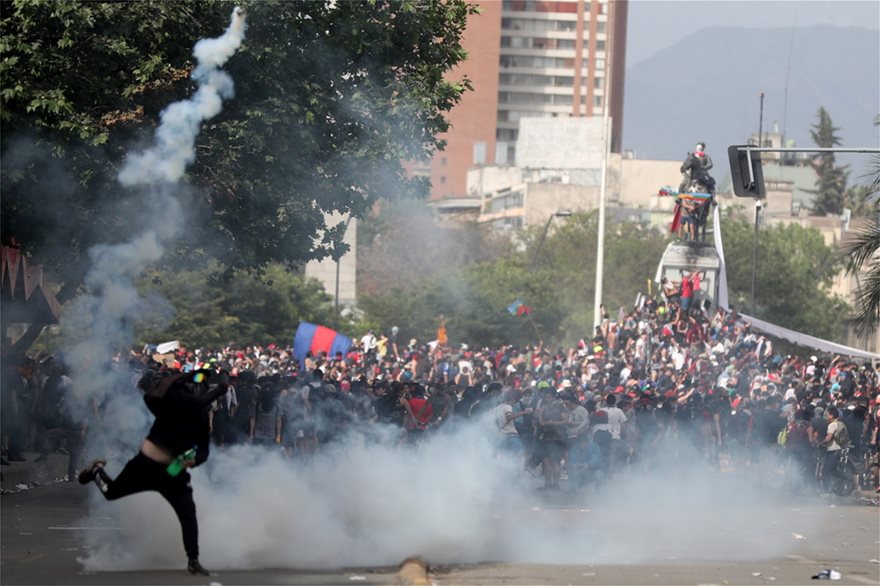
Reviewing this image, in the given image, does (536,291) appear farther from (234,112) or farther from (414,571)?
(414,571)

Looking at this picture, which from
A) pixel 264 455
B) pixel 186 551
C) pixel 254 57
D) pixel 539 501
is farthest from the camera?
pixel 539 501

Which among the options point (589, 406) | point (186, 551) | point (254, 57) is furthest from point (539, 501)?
point (186, 551)

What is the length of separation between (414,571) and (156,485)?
2431 millimetres

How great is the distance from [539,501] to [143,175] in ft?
23.7

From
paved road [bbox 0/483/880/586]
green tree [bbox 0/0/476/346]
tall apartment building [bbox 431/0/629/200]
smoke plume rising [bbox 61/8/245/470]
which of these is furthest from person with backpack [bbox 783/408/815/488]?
tall apartment building [bbox 431/0/629/200]

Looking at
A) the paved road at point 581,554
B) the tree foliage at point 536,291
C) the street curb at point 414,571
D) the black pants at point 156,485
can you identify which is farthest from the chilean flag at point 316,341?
the black pants at point 156,485

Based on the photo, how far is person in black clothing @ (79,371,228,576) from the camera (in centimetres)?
1144

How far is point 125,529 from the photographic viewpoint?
12.6 meters

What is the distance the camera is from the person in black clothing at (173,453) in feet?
37.5

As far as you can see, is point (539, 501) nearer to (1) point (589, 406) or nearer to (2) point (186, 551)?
(1) point (589, 406)

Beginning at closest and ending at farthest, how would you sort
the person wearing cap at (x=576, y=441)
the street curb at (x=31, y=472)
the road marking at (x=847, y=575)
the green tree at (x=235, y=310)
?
the road marking at (x=847, y=575), the street curb at (x=31, y=472), the person wearing cap at (x=576, y=441), the green tree at (x=235, y=310)

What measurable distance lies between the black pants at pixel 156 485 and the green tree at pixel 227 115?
5.20 metres

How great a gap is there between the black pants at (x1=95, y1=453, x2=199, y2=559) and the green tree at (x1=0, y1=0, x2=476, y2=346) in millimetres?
5196

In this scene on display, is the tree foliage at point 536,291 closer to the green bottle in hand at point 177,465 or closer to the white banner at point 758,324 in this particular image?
the white banner at point 758,324
